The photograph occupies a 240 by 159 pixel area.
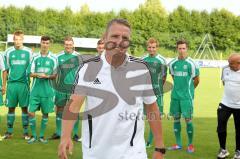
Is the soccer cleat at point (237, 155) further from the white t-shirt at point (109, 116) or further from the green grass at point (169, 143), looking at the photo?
the white t-shirt at point (109, 116)

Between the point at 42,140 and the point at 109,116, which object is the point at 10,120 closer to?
the point at 42,140

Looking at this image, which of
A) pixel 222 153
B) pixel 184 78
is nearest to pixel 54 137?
pixel 184 78

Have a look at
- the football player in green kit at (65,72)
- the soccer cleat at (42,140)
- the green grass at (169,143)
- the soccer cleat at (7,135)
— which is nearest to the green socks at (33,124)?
the soccer cleat at (42,140)

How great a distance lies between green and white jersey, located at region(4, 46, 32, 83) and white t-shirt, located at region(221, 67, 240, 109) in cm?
398

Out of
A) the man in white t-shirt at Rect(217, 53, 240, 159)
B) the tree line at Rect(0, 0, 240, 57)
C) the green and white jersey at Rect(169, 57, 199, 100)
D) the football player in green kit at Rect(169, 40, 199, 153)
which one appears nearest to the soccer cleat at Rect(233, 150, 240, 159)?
the man in white t-shirt at Rect(217, 53, 240, 159)

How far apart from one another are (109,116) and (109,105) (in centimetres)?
8

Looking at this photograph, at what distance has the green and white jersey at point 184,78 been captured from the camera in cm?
870

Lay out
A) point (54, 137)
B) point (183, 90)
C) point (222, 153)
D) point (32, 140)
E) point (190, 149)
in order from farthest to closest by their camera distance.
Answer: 1. point (54, 137)
2. point (32, 140)
3. point (183, 90)
4. point (190, 149)
5. point (222, 153)

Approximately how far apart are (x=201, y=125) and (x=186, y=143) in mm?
2365

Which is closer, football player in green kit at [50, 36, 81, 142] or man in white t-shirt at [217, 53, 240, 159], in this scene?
man in white t-shirt at [217, 53, 240, 159]

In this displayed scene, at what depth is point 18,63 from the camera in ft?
30.2

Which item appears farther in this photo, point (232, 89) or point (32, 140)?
point (32, 140)

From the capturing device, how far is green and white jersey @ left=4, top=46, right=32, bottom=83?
9.19 meters

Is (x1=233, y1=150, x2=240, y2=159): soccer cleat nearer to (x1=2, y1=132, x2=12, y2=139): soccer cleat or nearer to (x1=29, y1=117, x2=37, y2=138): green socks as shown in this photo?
(x1=29, y1=117, x2=37, y2=138): green socks
